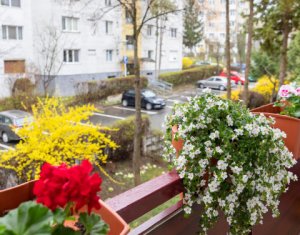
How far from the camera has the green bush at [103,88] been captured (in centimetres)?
1199

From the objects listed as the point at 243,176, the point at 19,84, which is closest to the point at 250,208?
the point at 243,176

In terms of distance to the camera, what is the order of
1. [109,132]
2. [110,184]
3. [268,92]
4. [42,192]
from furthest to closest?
[268,92] < [109,132] < [110,184] < [42,192]

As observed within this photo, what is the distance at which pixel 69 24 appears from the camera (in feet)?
40.0

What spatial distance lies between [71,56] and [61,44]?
85 centimetres

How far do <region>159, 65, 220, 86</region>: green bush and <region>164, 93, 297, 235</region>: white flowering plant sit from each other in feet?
48.7

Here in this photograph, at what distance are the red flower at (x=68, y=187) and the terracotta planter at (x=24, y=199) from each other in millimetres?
144

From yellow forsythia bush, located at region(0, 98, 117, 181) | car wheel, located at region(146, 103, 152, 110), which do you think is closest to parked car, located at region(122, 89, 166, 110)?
car wheel, located at region(146, 103, 152, 110)

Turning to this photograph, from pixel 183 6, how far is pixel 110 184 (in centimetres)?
358

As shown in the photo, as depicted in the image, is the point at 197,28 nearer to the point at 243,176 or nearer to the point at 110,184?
the point at 110,184

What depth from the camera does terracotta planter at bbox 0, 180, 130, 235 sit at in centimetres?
56

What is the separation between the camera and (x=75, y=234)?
42 cm

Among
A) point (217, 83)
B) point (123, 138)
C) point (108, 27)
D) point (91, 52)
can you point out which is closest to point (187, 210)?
point (123, 138)

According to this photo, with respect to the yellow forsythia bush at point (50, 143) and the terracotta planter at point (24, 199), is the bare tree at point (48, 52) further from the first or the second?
the terracotta planter at point (24, 199)

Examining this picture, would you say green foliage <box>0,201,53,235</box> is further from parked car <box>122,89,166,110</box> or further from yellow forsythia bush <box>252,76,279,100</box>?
parked car <box>122,89,166,110</box>
